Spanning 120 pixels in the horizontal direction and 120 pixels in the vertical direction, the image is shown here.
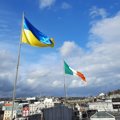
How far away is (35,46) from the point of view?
2308cm

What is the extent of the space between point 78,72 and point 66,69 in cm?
220

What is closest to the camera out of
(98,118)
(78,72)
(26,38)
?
(26,38)

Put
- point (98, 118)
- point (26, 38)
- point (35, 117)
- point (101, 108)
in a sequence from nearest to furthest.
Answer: point (26, 38), point (35, 117), point (98, 118), point (101, 108)

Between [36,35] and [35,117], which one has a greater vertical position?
[36,35]

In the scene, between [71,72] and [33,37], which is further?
[71,72]

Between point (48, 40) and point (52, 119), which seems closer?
point (48, 40)

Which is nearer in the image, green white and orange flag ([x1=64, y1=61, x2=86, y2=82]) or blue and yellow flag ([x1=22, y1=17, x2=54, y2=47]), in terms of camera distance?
blue and yellow flag ([x1=22, y1=17, x2=54, y2=47])

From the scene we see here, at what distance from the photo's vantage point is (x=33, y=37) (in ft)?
76.8

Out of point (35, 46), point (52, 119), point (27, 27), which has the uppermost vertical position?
point (27, 27)

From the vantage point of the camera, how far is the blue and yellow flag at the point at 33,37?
75.2ft

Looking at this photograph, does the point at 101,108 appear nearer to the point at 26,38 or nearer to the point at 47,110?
the point at 47,110

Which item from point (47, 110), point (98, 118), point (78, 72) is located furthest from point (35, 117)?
point (98, 118)

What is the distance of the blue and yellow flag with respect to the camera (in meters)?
22.9

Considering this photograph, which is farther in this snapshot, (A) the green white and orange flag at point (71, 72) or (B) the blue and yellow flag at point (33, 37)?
(A) the green white and orange flag at point (71, 72)
